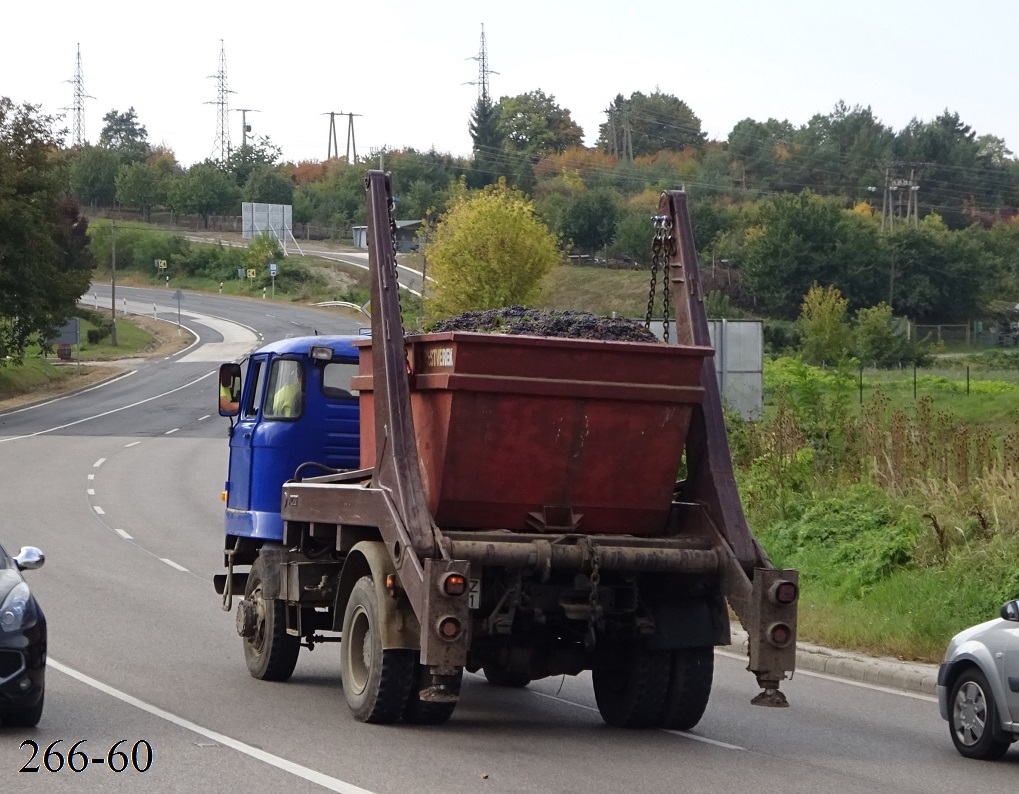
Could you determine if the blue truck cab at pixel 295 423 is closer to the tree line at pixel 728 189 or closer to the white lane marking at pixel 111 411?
the white lane marking at pixel 111 411

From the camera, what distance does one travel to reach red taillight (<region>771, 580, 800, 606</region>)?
358 inches

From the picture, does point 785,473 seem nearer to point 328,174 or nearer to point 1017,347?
point 1017,347

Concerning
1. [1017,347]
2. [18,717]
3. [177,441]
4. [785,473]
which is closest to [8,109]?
[177,441]

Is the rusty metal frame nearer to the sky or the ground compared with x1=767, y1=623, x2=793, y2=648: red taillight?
nearer to the sky

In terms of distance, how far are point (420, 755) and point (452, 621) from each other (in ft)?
2.68

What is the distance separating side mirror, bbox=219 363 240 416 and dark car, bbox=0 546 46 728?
3.57 meters

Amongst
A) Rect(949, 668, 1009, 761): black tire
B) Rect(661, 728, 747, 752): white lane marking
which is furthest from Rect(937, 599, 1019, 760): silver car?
Rect(661, 728, 747, 752): white lane marking

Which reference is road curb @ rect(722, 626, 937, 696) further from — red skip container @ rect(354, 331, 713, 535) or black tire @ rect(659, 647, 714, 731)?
red skip container @ rect(354, 331, 713, 535)

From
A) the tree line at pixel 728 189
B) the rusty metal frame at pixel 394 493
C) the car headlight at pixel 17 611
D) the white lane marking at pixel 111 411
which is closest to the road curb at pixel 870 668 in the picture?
the rusty metal frame at pixel 394 493

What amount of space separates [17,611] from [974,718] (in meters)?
6.11

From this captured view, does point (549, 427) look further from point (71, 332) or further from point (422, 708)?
point (71, 332)

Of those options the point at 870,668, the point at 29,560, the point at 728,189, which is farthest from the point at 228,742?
the point at 728,189

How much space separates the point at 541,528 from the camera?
31.2 feet

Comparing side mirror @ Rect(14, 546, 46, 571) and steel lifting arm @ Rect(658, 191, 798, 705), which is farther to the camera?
side mirror @ Rect(14, 546, 46, 571)
